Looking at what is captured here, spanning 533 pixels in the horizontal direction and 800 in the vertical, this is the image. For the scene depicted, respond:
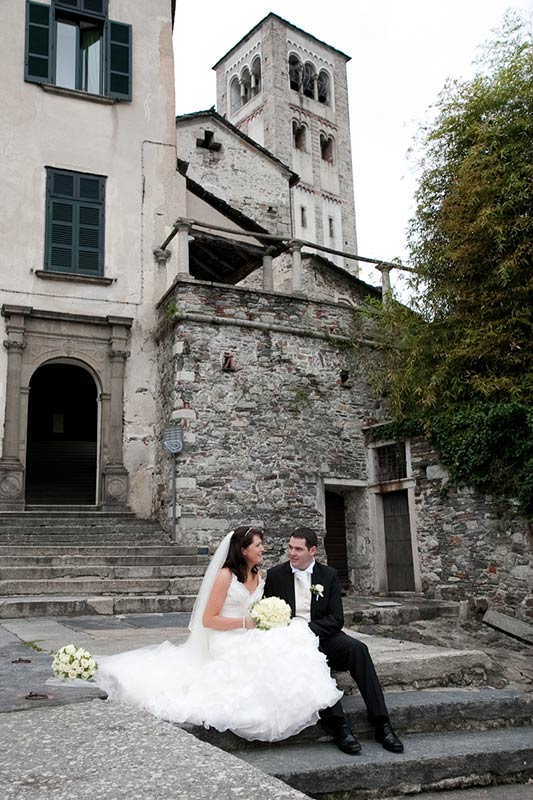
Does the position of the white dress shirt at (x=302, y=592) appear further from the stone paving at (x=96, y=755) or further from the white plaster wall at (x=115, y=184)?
the white plaster wall at (x=115, y=184)

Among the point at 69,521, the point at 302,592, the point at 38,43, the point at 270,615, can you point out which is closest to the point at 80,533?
the point at 69,521

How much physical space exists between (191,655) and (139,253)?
10957 mm

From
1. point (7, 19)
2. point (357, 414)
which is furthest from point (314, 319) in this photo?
point (7, 19)

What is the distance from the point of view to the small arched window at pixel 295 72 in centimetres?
3800

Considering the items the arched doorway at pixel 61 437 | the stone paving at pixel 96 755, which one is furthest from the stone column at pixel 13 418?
Result: the stone paving at pixel 96 755

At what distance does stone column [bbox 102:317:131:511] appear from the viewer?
42.9 feet

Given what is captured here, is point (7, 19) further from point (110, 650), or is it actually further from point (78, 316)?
point (110, 650)

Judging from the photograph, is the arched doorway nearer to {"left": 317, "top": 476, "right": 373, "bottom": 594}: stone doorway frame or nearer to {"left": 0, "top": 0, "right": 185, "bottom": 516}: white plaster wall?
{"left": 0, "top": 0, "right": 185, "bottom": 516}: white plaster wall

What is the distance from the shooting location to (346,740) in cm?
395

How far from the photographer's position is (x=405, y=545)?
44.1 ft

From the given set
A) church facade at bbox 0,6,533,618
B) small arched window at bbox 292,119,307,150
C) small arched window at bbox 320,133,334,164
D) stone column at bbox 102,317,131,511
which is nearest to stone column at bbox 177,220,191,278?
church facade at bbox 0,6,533,618

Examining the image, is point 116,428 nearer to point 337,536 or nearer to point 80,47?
point 337,536

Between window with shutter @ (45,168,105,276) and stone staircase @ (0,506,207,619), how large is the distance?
182 inches

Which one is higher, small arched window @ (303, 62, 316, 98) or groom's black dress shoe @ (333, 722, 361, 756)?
small arched window @ (303, 62, 316, 98)
